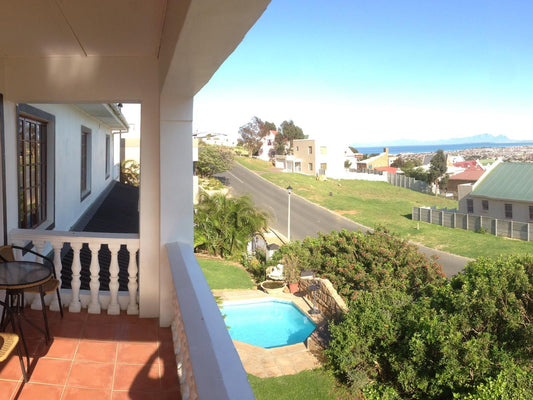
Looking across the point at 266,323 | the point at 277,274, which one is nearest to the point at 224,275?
the point at 277,274

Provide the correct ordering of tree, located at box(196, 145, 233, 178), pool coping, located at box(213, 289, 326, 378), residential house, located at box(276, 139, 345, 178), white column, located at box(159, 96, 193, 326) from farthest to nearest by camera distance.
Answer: residential house, located at box(276, 139, 345, 178), tree, located at box(196, 145, 233, 178), pool coping, located at box(213, 289, 326, 378), white column, located at box(159, 96, 193, 326)

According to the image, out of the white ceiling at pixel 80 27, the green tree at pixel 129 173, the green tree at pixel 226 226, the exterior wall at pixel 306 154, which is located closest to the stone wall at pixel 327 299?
the green tree at pixel 226 226

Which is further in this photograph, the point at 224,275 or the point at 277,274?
the point at 224,275

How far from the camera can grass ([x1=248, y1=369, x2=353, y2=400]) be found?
8.44m

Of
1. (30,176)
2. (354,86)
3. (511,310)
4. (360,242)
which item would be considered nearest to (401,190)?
(360,242)

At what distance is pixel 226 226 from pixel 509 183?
27.8 m

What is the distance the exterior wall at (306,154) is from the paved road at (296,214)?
1197cm

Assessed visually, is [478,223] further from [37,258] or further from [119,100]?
[37,258]

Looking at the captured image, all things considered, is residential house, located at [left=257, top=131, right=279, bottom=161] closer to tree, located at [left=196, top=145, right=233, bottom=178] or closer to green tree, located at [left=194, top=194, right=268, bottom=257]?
tree, located at [left=196, top=145, right=233, bottom=178]

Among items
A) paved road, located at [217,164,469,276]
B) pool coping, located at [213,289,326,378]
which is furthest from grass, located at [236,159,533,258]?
pool coping, located at [213,289,326,378]

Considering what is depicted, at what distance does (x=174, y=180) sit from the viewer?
3773mm

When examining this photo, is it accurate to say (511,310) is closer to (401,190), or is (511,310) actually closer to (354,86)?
(401,190)

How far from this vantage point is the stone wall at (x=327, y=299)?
1231cm

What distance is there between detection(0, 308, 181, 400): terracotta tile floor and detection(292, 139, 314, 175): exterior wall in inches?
2229
